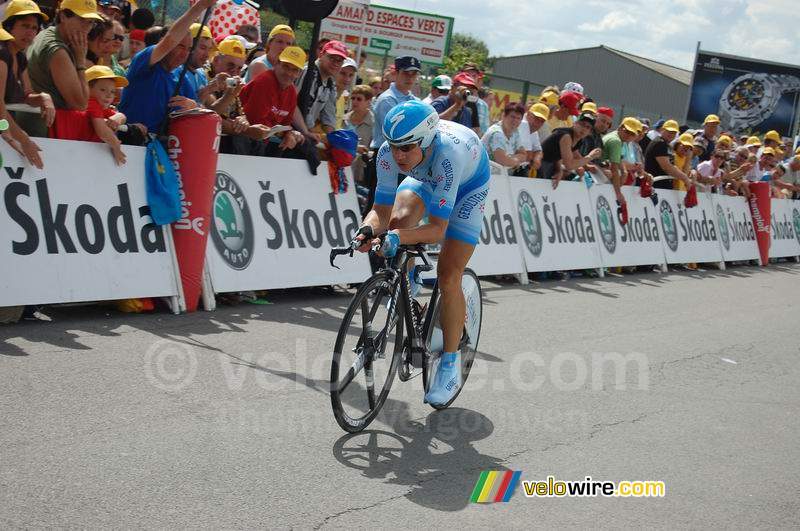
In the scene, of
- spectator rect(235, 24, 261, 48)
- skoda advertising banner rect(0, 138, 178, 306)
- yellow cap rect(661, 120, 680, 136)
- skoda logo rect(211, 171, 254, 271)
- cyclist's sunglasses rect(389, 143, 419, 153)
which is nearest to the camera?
cyclist's sunglasses rect(389, 143, 419, 153)

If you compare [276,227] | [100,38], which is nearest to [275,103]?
[276,227]

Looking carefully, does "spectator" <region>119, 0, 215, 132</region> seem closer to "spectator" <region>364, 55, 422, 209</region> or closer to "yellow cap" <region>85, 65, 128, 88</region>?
"yellow cap" <region>85, 65, 128, 88</region>

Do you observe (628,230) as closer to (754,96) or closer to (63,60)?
(63,60)

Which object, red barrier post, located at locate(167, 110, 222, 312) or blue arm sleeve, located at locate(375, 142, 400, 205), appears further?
red barrier post, located at locate(167, 110, 222, 312)

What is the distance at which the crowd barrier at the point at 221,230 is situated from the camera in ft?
22.7

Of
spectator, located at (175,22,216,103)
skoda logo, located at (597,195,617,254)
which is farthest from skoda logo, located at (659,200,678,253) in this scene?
spectator, located at (175,22,216,103)

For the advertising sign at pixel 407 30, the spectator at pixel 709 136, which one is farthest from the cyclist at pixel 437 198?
the advertising sign at pixel 407 30

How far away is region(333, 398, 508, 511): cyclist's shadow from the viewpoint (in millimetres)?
4715

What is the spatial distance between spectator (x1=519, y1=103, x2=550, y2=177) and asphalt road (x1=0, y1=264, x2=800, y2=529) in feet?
13.8

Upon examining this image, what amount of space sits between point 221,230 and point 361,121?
140 inches

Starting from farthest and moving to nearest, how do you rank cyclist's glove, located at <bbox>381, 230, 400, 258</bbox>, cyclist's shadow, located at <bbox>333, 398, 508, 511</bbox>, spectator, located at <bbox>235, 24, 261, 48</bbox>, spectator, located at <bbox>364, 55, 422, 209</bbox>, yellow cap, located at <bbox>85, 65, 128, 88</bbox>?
spectator, located at <bbox>235, 24, 261, 48</bbox>
spectator, located at <bbox>364, 55, 422, 209</bbox>
yellow cap, located at <bbox>85, 65, 128, 88</bbox>
cyclist's glove, located at <bbox>381, 230, 400, 258</bbox>
cyclist's shadow, located at <bbox>333, 398, 508, 511</bbox>

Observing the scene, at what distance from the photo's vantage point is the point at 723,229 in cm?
1862

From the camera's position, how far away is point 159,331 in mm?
7188

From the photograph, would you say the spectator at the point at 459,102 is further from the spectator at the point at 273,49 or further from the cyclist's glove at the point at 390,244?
the cyclist's glove at the point at 390,244
